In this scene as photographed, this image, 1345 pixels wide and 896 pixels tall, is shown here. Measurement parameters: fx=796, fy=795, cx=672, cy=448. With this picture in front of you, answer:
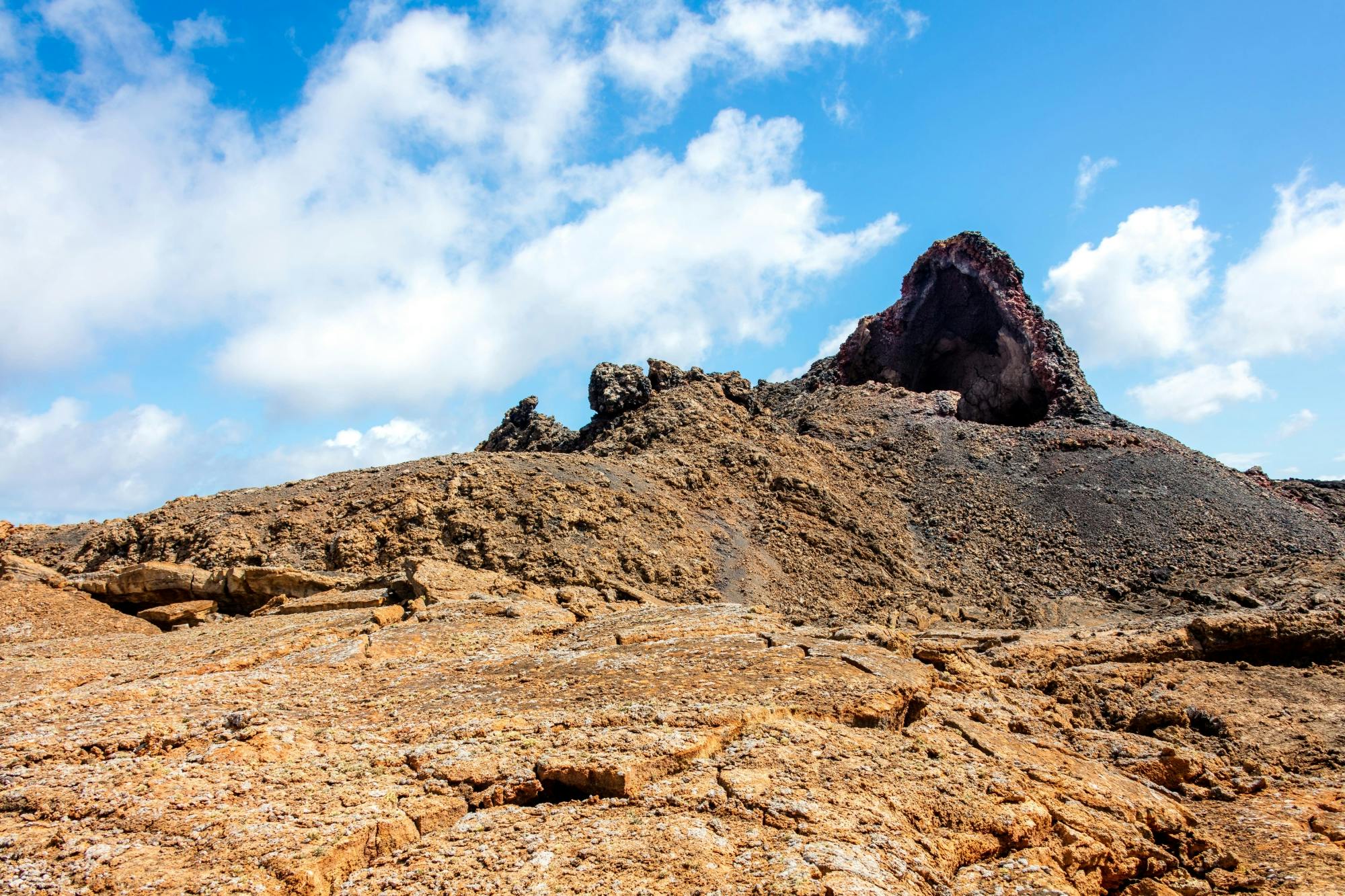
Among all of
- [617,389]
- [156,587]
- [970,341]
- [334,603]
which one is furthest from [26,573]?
[970,341]

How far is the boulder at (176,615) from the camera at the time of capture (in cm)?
1306

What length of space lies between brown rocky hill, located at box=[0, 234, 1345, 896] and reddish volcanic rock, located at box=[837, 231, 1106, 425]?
37.0ft

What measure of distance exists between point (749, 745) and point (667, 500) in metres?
13.6

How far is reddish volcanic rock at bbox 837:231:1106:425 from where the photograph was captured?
110 ft

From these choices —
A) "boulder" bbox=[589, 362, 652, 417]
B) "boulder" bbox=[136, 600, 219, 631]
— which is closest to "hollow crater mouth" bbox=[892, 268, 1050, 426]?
"boulder" bbox=[589, 362, 652, 417]

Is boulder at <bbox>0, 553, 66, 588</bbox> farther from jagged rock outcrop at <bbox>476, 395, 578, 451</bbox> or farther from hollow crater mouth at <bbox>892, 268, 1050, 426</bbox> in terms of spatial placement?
hollow crater mouth at <bbox>892, 268, 1050, 426</bbox>

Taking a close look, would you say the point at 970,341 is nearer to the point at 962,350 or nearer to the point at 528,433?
the point at 962,350

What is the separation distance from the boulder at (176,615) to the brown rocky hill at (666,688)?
0.06 meters

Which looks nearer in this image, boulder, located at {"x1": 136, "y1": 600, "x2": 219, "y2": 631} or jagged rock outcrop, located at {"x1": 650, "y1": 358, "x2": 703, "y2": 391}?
boulder, located at {"x1": 136, "y1": 600, "x2": 219, "y2": 631}

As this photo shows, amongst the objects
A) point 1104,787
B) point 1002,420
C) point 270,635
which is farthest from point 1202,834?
point 1002,420

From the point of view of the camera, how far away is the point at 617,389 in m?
25.2

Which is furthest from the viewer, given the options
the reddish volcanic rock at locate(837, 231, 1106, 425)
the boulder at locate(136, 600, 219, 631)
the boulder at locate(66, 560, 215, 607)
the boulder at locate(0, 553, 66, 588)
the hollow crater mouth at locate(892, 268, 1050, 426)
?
the hollow crater mouth at locate(892, 268, 1050, 426)

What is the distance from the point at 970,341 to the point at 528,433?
22.1m

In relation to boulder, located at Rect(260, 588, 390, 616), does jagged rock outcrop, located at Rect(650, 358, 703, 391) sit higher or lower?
higher
